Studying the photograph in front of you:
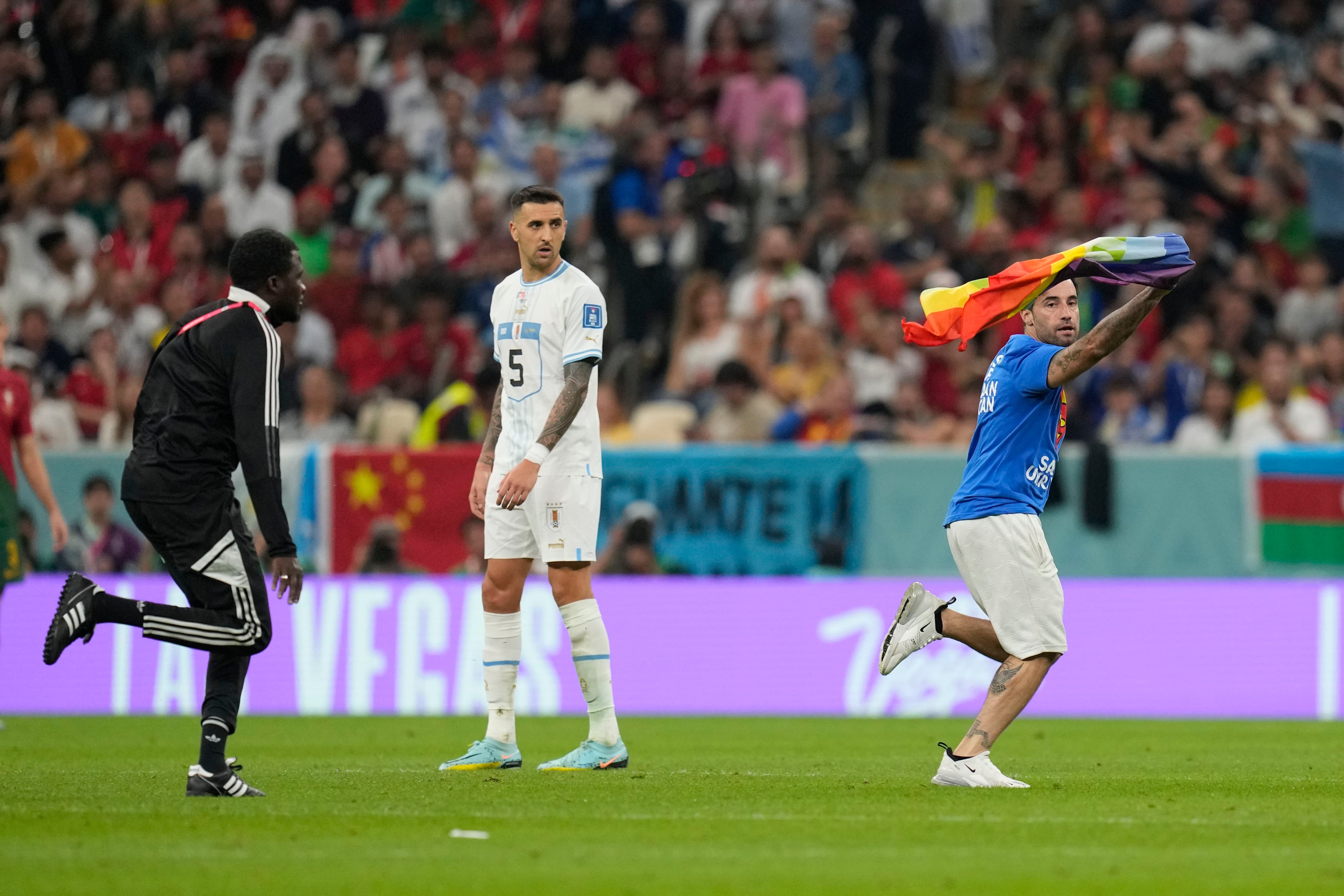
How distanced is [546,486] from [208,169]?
13122 millimetres

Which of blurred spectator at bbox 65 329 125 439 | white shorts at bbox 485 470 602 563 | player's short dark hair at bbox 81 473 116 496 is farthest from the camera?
blurred spectator at bbox 65 329 125 439

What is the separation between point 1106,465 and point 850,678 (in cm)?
269

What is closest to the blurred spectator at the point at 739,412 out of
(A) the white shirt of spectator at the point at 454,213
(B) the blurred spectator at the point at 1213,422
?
(B) the blurred spectator at the point at 1213,422

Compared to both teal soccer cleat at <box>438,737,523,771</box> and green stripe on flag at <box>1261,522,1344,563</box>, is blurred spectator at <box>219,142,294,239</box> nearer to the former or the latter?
green stripe on flag at <box>1261,522,1344,563</box>

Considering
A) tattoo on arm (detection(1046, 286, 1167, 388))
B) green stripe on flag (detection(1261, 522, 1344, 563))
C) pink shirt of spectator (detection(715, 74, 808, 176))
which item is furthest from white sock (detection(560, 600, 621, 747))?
pink shirt of spectator (detection(715, 74, 808, 176))

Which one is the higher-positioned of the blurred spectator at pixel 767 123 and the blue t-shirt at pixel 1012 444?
the blurred spectator at pixel 767 123

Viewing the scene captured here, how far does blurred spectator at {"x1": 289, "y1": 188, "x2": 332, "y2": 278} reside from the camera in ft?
63.8

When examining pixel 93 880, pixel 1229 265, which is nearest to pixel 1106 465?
pixel 1229 265

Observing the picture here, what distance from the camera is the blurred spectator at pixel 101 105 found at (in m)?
21.5

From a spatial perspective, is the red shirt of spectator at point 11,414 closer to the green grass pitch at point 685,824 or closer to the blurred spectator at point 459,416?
the green grass pitch at point 685,824

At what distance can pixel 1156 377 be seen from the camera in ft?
54.9

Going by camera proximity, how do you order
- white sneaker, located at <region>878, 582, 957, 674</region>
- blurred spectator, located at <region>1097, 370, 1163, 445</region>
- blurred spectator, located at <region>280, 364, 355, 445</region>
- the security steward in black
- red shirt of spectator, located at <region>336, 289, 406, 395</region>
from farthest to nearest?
red shirt of spectator, located at <region>336, 289, 406, 395</region>, blurred spectator, located at <region>280, 364, 355, 445</region>, blurred spectator, located at <region>1097, 370, 1163, 445</region>, white sneaker, located at <region>878, 582, 957, 674</region>, the security steward in black

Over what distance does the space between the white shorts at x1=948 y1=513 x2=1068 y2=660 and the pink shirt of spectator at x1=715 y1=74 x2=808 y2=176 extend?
12.0 meters

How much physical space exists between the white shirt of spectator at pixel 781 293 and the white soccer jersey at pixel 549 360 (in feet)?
29.0
